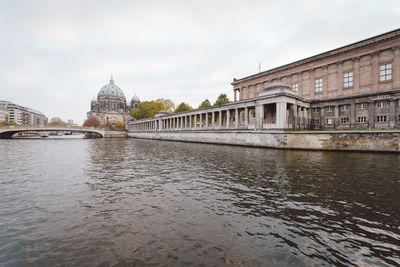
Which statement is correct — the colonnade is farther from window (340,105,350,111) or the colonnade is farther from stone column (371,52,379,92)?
stone column (371,52,379,92)

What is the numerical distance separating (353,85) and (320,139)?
2126 cm

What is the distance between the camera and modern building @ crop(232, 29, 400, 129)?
105 feet

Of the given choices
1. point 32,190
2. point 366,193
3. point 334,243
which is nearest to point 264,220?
point 334,243

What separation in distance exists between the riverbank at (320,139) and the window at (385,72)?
63.5 feet

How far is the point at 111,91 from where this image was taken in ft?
586

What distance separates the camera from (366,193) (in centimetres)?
798

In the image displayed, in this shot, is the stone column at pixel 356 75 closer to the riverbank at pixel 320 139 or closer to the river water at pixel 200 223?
the riverbank at pixel 320 139

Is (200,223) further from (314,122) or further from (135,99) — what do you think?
(135,99)

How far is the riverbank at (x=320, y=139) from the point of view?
22.2 metres

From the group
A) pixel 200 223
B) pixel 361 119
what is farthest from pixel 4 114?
pixel 361 119

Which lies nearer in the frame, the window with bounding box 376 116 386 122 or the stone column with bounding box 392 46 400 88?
the window with bounding box 376 116 386 122

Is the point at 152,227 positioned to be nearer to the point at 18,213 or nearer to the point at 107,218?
the point at 107,218

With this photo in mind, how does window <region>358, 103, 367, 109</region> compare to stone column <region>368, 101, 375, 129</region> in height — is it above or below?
above

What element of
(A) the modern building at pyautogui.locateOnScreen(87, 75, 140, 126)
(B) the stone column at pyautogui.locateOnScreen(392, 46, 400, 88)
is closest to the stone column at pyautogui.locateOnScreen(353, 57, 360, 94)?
(B) the stone column at pyautogui.locateOnScreen(392, 46, 400, 88)
